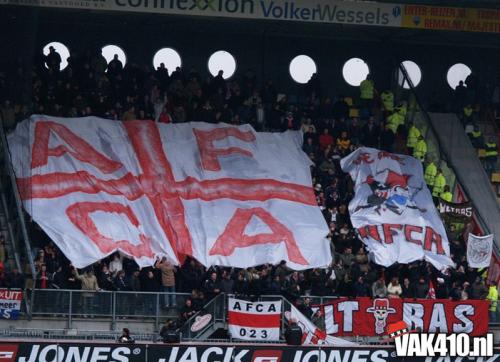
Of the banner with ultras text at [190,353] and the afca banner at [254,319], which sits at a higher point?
the afca banner at [254,319]

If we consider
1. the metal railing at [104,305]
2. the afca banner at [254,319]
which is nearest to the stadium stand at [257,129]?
the metal railing at [104,305]

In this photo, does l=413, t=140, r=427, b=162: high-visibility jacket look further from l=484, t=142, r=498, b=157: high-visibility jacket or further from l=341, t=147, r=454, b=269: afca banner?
l=484, t=142, r=498, b=157: high-visibility jacket

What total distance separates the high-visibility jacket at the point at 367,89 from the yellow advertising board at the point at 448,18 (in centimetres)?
351

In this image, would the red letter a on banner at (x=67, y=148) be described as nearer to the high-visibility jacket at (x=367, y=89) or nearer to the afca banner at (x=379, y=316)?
the afca banner at (x=379, y=316)

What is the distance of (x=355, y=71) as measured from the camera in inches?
1993

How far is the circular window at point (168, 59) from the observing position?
160 ft

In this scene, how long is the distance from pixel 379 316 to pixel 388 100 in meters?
10.6

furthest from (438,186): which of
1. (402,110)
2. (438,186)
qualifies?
(402,110)

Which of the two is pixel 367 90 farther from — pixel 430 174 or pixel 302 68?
pixel 430 174

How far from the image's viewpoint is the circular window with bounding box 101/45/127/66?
1882 inches

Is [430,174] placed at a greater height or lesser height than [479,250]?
greater

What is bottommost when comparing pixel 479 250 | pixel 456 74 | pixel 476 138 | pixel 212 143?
pixel 479 250

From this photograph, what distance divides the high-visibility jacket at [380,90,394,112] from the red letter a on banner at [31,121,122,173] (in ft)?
29.3

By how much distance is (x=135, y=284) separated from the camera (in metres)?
38.6
